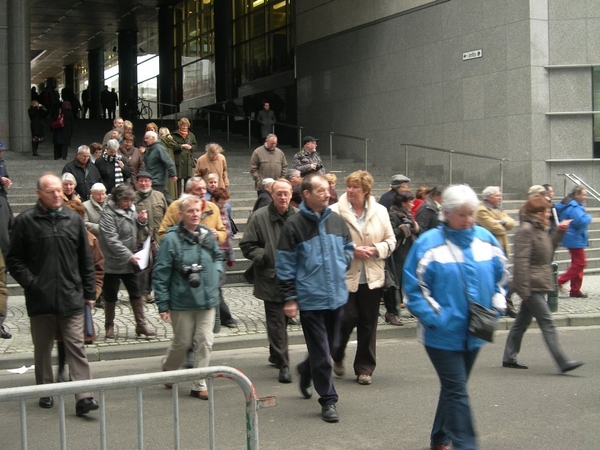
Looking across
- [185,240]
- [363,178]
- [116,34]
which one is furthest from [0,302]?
[116,34]

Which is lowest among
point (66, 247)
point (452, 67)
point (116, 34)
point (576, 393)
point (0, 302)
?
point (576, 393)

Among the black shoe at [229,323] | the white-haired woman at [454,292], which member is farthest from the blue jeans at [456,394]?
the black shoe at [229,323]

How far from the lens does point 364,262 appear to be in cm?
776

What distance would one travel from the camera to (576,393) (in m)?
7.54

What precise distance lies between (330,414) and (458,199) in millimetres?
2328

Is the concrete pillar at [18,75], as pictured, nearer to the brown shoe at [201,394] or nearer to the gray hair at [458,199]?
the brown shoe at [201,394]

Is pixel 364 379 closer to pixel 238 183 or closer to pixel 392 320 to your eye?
pixel 392 320

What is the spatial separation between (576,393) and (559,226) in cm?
513

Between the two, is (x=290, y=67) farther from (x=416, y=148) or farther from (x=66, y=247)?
(x=66, y=247)

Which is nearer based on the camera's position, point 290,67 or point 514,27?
point 514,27

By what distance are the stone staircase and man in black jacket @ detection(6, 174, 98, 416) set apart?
20.4 feet

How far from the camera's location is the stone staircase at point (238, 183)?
1609 centimetres

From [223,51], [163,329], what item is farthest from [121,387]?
[223,51]

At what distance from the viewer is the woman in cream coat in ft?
25.4
